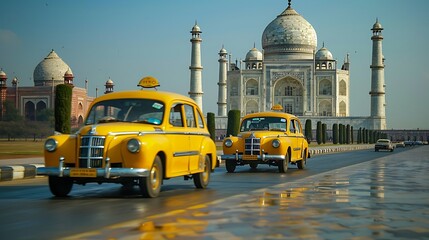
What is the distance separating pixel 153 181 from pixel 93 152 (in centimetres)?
107

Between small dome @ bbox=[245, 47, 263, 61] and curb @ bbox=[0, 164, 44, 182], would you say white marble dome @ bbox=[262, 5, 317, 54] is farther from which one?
curb @ bbox=[0, 164, 44, 182]

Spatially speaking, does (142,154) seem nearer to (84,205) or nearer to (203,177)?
(84,205)

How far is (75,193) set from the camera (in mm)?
11352

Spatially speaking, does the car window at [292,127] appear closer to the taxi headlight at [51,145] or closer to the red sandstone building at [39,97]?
the taxi headlight at [51,145]

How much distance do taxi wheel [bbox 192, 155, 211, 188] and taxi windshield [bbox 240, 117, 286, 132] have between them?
6013 millimetres

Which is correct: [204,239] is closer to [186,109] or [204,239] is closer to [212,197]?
[212,197]

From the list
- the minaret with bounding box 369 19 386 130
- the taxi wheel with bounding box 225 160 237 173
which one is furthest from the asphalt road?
the minaret with bounding box 369 19 386 130

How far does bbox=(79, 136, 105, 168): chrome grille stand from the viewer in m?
10.1

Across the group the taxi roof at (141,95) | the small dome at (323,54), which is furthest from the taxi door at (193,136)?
the small dome at (323,54)

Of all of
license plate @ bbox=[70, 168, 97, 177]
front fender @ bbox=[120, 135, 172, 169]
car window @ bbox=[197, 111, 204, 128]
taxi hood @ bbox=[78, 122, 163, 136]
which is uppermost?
car window @ bbox=[197, 111, 204, 128]

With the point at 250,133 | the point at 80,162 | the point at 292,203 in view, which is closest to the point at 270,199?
the point at 292,203

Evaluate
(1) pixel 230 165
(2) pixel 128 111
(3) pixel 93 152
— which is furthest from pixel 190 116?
(1) pixel 230 165

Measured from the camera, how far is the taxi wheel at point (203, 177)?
1254 centimetres

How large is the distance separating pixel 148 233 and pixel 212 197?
409 centimetres
